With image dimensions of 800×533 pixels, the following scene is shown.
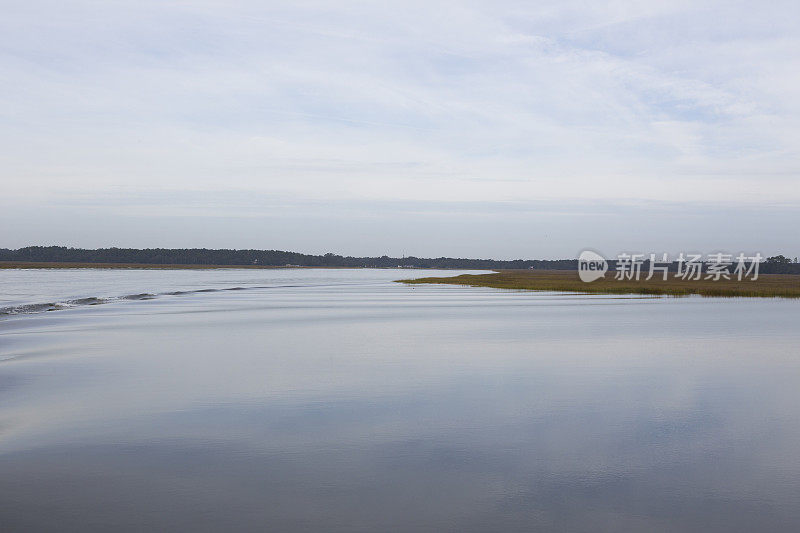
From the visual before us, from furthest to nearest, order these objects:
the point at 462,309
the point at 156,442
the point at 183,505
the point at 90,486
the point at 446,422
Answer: the point at 462,309 → the point at 446,422 → the point at 156,442 → the point at 90,486 → the point at 183,505

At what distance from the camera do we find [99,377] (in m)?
17.0

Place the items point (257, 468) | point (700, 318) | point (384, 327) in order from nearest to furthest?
point (257, 468) → point (384, 327) → point (700, 318)

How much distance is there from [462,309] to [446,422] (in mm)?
30048

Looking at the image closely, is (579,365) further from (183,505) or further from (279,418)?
(183,505)

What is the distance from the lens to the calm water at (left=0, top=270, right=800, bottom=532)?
8.09m

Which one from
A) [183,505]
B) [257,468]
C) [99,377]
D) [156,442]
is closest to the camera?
[183,505]

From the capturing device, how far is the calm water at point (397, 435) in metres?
8.09

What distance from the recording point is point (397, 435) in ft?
38.1

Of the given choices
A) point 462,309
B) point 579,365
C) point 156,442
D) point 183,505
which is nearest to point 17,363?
point 156,442

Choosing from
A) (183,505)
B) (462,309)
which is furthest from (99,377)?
(462,309)

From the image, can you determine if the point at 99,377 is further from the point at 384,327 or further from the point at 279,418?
the point at 384,327

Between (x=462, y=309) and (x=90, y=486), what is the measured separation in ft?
113

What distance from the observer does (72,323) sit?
31156 millimetres

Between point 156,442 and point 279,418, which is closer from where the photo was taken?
point 156,442
